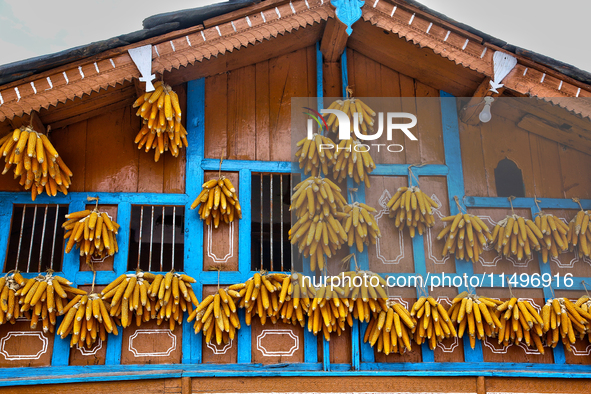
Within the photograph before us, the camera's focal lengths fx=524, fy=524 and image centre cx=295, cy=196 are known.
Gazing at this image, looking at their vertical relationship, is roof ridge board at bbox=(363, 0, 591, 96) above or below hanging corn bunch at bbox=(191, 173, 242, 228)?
above

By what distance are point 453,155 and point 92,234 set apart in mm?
4058

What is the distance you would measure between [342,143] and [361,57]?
1391 millimetres

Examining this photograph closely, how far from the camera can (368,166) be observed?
5.73 metres

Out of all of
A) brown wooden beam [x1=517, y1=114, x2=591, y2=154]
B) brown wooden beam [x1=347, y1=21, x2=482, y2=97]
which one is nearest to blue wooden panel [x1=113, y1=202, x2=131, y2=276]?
brown wooden beam [x1=347, y1=21, x2=482, y2=97]

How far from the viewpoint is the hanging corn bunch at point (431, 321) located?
17.3ft

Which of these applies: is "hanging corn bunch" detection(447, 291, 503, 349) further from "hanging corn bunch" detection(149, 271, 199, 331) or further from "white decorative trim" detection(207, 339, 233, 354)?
"hanging corn bunch" detection(149, 271, 199, 331)

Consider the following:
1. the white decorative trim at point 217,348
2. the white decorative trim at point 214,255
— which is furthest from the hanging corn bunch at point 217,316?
the white decorative trim at point 214,255

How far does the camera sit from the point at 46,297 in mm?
4953

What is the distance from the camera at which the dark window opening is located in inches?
239

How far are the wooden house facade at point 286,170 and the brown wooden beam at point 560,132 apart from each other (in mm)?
24

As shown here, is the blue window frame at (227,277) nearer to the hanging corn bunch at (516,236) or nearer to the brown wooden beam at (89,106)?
the hanging corn bunch at (516,236)

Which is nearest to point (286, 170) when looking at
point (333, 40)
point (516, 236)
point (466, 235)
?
point (333, 40)

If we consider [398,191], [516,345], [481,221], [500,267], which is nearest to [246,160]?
[398,191]

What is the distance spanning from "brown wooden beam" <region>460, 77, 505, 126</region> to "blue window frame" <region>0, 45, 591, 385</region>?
46cm
